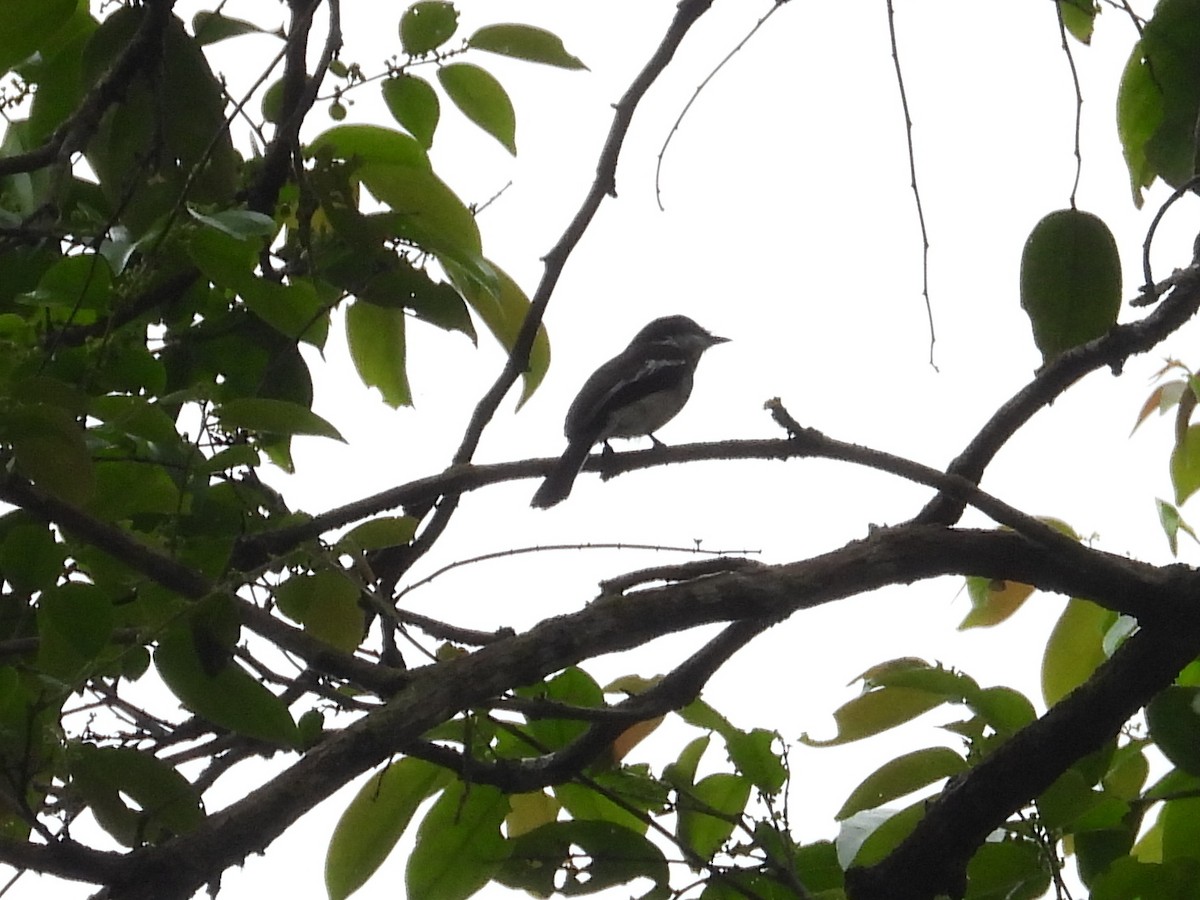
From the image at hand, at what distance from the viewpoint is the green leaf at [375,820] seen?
177 centimetres

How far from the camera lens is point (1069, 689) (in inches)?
82.0

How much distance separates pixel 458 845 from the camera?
1.82 metres

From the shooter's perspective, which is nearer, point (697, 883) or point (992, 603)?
point (697, 883)

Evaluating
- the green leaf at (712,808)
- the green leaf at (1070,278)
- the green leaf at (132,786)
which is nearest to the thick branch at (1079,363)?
the green leaf at (1070,278)

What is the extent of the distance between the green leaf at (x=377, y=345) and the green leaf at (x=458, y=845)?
66cm

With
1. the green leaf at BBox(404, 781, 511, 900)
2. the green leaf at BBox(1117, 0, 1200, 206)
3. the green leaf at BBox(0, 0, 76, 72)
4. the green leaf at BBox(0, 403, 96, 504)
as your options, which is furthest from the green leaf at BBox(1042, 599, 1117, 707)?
the green leaf at BBox(0, 0, 76, 72)

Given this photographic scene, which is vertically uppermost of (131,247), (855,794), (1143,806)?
(131,247)

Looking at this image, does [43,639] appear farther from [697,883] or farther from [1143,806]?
[1143,806]

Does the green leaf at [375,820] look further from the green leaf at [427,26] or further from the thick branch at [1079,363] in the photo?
the green leaf at [427,26]

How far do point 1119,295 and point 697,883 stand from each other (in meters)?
0.98

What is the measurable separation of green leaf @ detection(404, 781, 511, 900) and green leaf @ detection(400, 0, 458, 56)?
3.55 feet

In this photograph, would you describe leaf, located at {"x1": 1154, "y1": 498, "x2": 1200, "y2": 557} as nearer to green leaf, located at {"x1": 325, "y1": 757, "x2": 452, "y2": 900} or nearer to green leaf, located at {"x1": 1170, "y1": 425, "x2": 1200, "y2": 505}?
green leaf, located at {"x1": 1170, "y1": 425, "x2": 1200, "y2": 505}

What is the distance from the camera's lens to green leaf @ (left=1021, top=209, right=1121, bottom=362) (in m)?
1.83

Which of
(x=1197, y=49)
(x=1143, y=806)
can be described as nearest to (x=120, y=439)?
(x=1143, y=806)
